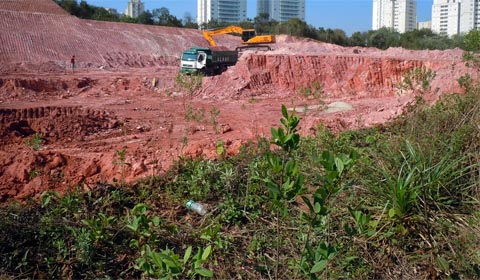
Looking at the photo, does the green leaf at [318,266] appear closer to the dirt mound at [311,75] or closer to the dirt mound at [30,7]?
the dirt mound at [311,75]

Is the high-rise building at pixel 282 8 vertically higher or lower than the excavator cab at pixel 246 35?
higher

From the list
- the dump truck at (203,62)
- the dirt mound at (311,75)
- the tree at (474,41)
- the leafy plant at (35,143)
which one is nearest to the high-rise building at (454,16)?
the dirt mound at (311,75)

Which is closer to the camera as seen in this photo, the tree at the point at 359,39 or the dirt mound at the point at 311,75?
the dirt mound at the point at 311,75

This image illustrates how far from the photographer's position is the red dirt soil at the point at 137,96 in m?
8.24

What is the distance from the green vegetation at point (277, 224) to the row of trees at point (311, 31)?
41.7 meters

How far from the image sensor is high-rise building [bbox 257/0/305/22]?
85.7m

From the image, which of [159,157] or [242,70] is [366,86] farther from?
[159,157]

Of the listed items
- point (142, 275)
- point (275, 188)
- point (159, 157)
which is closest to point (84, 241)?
point (142, 275)

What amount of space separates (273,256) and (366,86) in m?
19.8

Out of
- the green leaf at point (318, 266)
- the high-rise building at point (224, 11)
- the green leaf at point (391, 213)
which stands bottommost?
the green leaf at point (391, 213)

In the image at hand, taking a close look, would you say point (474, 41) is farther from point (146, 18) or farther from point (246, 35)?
point (146, 18)

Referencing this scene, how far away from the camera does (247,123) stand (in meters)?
15.0

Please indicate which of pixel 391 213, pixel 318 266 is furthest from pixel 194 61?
pixel 318 266

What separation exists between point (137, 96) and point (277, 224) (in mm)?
17863
